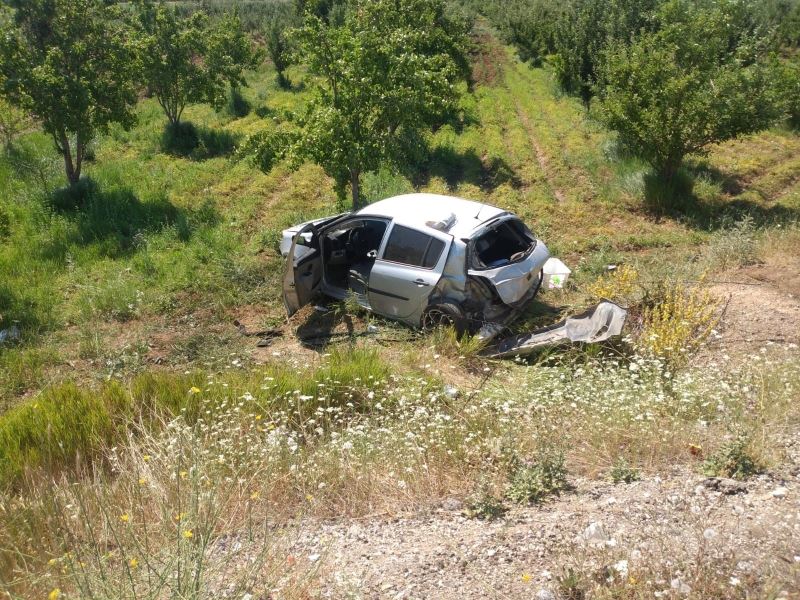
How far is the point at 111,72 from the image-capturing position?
13.4m

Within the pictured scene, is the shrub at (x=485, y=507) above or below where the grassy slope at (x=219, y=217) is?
above

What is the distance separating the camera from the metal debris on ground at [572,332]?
7539mm

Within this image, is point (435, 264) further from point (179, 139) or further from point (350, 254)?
point (179, 139)

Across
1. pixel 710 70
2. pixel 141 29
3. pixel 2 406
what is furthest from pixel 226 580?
pixel 141 29

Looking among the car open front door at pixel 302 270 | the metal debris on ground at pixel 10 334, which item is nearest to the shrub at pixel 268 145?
Result: the car open front door at pixel 302 270

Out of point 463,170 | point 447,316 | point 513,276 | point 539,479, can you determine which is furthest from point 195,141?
point 539,479

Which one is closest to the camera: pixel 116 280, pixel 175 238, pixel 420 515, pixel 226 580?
pixel 226 580

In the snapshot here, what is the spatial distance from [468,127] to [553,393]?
1278 centimetres

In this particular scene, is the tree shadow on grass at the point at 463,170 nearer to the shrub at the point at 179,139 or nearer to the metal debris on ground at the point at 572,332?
the shrub at the point at 179,139

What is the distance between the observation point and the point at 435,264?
8086 millimetres

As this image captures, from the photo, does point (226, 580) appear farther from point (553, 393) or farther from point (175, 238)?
point (175, 238)

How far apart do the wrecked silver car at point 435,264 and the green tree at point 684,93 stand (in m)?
6.13

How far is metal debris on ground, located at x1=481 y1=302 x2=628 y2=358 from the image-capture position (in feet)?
24.7

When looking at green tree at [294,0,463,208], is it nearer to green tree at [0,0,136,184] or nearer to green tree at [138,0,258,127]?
green tree at [0,0,136,184]
